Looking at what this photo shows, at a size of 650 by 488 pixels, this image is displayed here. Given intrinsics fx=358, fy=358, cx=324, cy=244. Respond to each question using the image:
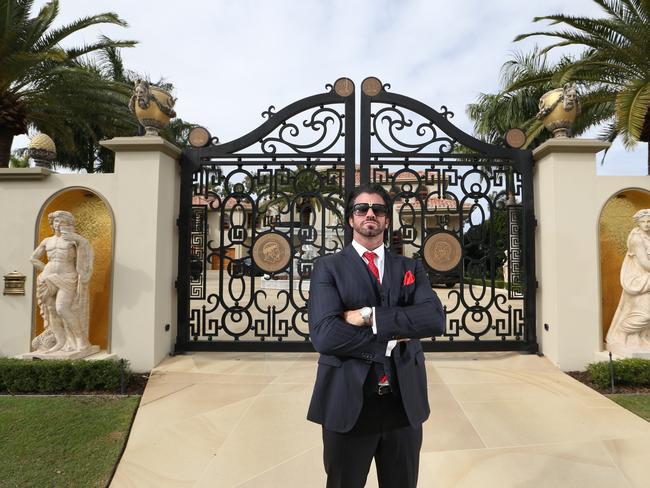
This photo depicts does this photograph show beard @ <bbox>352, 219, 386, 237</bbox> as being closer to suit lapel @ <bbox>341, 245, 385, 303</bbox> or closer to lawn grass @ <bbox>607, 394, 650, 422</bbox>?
suit lapel @ <bbox>341, 245, 385, 303</bbox>

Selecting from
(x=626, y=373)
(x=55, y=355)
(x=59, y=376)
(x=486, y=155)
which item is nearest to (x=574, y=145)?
(x=486, y=155)

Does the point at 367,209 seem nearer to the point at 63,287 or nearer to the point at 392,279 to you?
the point at 392,279

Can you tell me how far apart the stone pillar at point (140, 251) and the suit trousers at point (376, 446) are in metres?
3.27

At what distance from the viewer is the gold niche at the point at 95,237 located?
4.18 metres

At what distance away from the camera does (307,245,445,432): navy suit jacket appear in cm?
135

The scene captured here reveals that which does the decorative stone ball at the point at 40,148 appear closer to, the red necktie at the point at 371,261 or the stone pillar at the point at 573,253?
the red necktie at the point at 371,261

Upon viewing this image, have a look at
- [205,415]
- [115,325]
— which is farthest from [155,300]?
[205,415]

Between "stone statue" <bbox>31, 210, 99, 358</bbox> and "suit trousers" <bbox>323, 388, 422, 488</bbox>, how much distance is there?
3547 mm

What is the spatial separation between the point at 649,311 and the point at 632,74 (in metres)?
5.59

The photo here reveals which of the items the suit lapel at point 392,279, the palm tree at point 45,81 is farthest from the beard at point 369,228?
the palm tree at point 45,81

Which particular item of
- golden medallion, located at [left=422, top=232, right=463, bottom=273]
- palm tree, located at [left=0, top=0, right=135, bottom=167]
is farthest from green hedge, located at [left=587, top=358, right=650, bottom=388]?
palm tree, located at [left=0, top=0, right=135, bottom=167]

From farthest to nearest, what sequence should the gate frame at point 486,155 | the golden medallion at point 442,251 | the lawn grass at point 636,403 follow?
the golden medallion at point 442,251, the gate frame at point 486,155, the lawn grass at point 636,403

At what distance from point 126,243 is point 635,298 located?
5629 mm

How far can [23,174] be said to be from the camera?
4.16 metres
